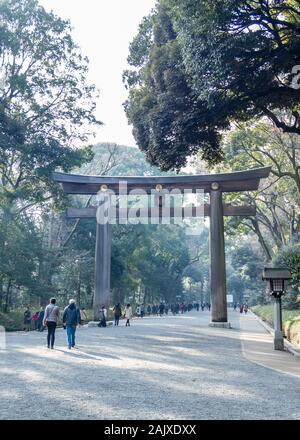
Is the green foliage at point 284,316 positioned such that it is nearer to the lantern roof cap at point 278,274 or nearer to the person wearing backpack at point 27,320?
the lantern roof cap at point 278,274

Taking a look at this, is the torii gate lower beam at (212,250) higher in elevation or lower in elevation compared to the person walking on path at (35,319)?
higher

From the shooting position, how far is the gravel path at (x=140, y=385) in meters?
5.92

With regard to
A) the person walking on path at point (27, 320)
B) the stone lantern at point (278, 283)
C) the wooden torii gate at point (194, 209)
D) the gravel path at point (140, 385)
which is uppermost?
the wooden torii gate at point (194, 209)

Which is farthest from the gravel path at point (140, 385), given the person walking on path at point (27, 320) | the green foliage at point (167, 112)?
the person walking on path at point (27, 320)

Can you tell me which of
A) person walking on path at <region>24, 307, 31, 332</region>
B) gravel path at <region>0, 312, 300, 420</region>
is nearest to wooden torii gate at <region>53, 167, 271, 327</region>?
person walking on path at <region>24, 307, 31, 332</region>

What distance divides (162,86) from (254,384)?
342 inches

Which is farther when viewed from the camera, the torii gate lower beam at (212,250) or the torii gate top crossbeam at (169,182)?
the torii gate top crossbeam at (169,182)

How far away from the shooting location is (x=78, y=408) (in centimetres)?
598

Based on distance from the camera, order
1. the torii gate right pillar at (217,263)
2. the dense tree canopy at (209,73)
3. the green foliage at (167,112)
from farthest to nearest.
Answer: the torii gate right pillar at (217,263) < the green foliage at (167,112) < the dense tree canopy at (209,73)

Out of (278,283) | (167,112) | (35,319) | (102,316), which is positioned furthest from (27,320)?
(167,112)

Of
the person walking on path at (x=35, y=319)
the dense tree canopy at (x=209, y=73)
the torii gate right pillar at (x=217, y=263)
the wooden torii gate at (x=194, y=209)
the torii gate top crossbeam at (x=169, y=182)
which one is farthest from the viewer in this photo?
the person walking on path at (x=35, y=319)

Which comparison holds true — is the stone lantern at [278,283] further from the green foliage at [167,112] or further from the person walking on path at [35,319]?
the person walking on path at [35,319]

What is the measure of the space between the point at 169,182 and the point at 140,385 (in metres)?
15.0
